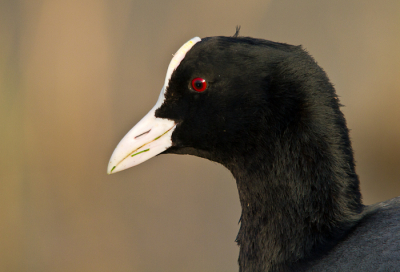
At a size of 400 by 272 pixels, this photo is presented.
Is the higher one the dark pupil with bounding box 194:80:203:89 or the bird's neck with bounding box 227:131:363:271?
the dark pupil with bounding box 194:80:203:89

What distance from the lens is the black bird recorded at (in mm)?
1650

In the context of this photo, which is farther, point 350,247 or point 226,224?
point 226,224

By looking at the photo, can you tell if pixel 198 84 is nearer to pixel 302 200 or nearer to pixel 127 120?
pixel 302 200

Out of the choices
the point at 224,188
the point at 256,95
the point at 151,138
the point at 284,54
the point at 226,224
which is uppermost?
the point at 284,54

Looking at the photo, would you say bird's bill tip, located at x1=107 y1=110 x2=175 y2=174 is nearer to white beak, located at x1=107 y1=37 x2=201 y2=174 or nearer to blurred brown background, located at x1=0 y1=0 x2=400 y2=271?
white beak, located at x1=107 y1=37 x2=201 y2=174

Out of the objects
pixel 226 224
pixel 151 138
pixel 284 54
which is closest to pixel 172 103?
pixel 151 138

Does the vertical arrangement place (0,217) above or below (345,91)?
below

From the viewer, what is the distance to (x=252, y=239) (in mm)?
1804

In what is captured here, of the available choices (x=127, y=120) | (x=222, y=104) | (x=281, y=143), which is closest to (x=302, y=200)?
(x=281, y=143)

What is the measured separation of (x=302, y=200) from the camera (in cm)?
167

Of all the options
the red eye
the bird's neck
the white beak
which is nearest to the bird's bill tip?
the white beak

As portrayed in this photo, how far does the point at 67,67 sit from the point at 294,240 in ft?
10.7

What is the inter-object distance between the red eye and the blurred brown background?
2.60 metres

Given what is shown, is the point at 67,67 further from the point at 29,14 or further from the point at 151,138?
the point at 151,138
